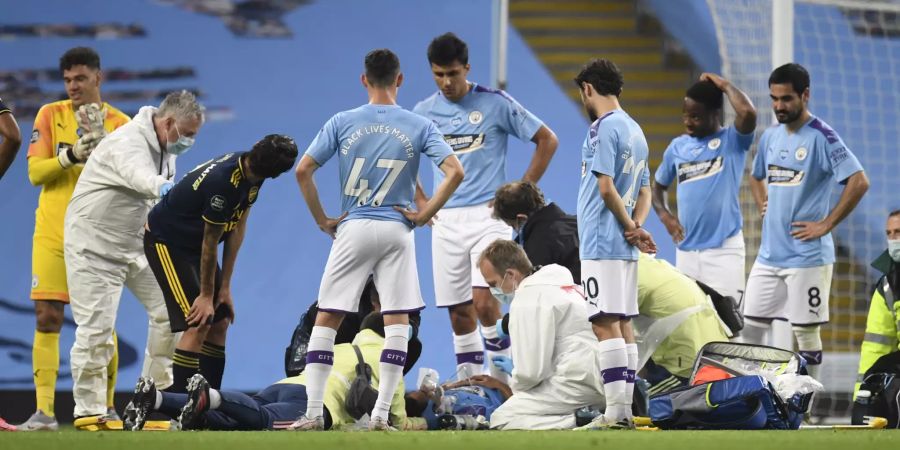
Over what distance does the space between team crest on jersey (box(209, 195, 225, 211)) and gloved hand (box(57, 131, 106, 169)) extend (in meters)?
1.12

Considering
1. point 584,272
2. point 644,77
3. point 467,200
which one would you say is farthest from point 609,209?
point 644,77

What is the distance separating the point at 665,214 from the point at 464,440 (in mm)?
3822

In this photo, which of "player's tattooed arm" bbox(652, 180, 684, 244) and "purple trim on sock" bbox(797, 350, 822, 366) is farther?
"player's tattooed arm" bbox(652, 180, 684, 244)

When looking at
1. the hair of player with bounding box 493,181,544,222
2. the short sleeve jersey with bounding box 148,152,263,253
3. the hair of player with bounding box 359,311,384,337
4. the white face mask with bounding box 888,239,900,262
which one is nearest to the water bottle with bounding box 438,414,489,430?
the hair of player with bounding box 359,311,384,337

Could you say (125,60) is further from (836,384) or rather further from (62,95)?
(836,384)

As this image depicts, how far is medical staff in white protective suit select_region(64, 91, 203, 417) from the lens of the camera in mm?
6699

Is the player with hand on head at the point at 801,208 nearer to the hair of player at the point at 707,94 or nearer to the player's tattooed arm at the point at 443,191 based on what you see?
the hair of player at the point at 707,94

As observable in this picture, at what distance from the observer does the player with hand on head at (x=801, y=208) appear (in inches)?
304

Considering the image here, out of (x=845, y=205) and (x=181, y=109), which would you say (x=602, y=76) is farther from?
(x=181, y=109)

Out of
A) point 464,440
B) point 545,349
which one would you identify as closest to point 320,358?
point 545,349

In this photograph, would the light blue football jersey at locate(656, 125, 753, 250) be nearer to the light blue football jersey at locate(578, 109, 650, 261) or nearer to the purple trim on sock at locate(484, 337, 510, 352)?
the purple trim on sock at locate(484, 337, 510, 352)

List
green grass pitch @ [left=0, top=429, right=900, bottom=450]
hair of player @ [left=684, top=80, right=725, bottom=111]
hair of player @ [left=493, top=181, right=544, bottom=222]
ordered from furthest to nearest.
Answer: hair of player @ [left=684, top=80, right=725, bottom=111] < hair of player @ [left=493, top=181, right=544, bottom=222] < green grass pitch @ [left=0, top=429, right=900, bottom=450]

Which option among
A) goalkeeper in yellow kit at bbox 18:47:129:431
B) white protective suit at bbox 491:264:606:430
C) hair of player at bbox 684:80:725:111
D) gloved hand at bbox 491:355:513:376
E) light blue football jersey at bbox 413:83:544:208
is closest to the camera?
white protective suit at bbox 491:264:606:430

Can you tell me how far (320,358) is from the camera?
20.4 feet
